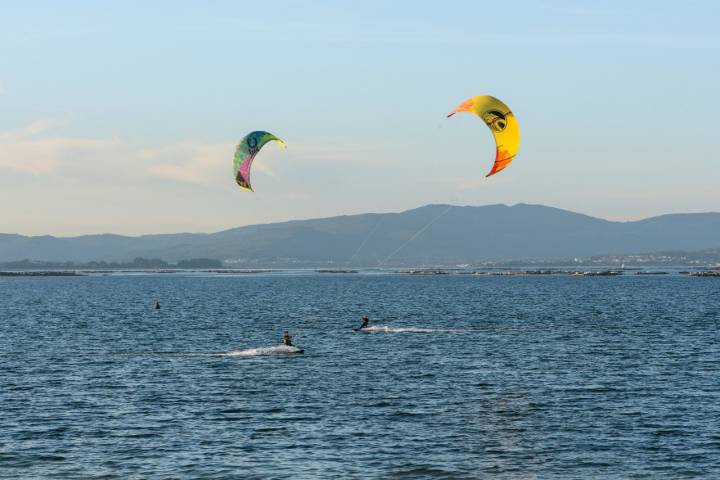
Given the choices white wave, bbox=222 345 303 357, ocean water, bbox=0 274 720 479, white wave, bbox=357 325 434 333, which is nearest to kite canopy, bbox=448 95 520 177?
ocean water, bbox=0 274 720 479

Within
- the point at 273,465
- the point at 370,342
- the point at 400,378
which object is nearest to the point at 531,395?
the point at 400,378

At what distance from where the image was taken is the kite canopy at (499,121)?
69.3 meters

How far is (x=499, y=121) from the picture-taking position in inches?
2763

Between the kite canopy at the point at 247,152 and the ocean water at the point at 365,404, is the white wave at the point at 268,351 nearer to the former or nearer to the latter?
the ocean water at the point at 365,404

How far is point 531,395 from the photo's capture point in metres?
49.9

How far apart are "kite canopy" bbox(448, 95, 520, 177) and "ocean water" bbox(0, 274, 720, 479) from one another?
1386 centimetres

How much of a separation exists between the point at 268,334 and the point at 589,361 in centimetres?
3336

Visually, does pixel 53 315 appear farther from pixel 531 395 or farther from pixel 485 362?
pixel 531 395

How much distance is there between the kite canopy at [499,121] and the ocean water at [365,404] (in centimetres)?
1386

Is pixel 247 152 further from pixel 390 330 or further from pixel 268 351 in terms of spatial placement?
pixel 268 351

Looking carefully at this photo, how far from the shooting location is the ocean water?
36.0 meters

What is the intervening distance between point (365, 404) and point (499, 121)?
2922 cm

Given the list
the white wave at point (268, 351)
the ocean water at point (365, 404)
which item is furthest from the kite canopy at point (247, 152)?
the white wave at point (268, 351)

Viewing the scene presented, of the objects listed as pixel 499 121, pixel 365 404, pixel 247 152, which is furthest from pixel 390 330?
pixel 365 404
